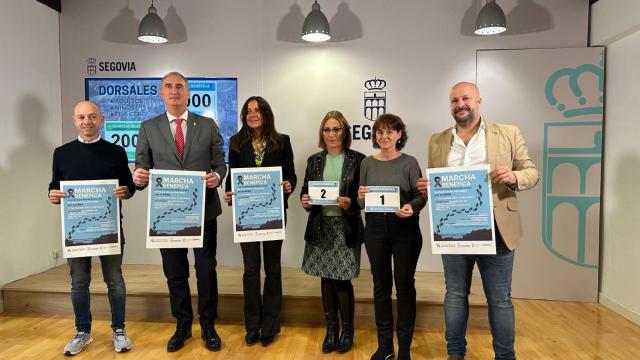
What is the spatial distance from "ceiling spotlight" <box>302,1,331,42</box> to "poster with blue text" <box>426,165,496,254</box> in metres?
1.91

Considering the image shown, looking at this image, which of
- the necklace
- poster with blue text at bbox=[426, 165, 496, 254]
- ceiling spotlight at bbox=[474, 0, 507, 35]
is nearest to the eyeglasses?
the necklace

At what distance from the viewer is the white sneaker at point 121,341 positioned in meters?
2.80

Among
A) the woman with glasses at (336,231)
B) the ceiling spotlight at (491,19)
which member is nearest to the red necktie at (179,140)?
the woman with glasses at (336,231)

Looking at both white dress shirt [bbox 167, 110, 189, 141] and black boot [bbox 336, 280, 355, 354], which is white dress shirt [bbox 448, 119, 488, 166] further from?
white dress shirt [bbox 167, 110, 189, 141]

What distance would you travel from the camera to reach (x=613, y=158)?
3602mm

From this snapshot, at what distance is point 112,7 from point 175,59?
788mm

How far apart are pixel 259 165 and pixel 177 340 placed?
49.7 inches

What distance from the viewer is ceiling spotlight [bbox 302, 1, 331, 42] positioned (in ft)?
11.8

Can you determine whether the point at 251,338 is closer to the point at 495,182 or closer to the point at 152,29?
the point at 495,182

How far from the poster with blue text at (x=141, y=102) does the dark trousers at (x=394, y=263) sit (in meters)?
2.13

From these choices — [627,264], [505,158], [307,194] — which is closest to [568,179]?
[627,264]

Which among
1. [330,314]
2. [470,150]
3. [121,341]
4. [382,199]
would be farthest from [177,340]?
[470,150]

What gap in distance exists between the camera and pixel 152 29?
3.73 m

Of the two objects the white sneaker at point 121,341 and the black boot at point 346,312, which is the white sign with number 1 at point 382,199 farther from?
Answer: the white sneaker at point 121,341
